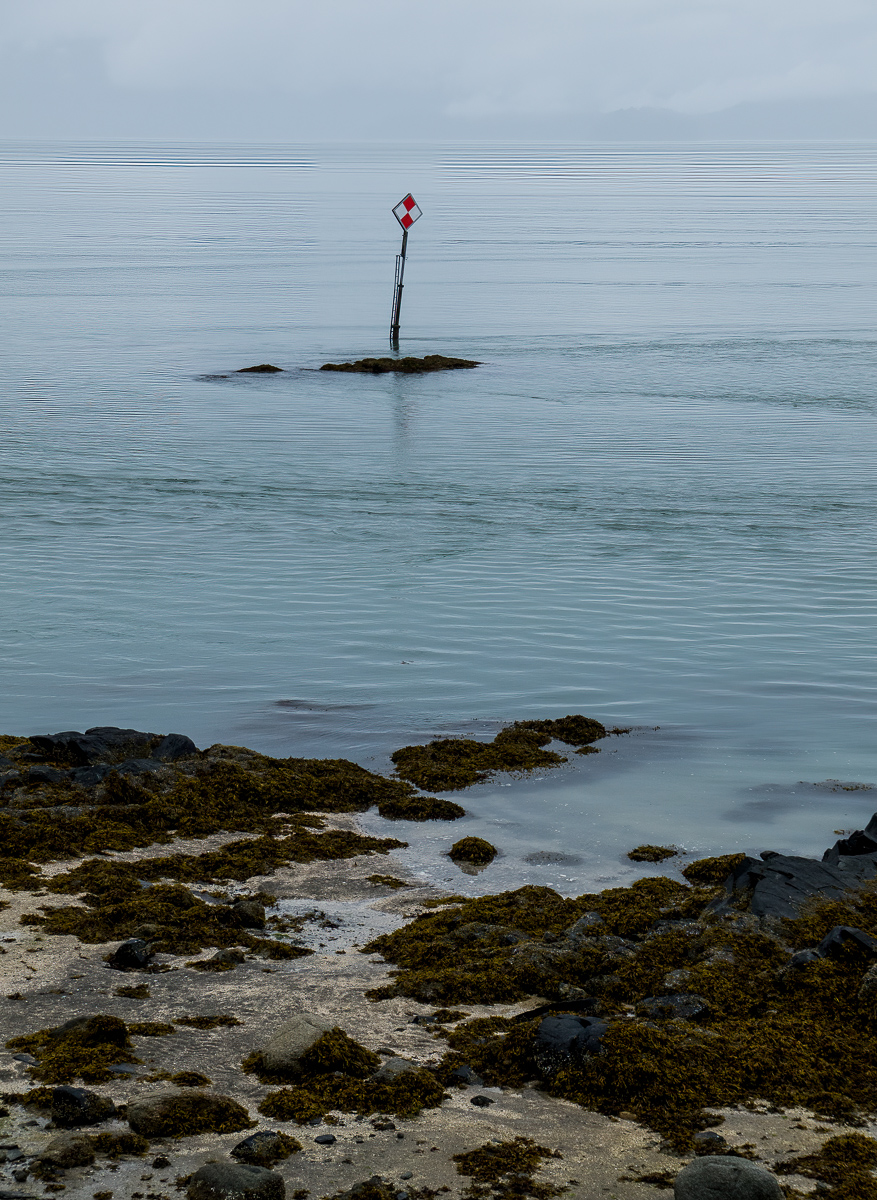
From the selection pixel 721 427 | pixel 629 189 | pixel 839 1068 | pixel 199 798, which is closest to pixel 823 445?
pixel 721 427

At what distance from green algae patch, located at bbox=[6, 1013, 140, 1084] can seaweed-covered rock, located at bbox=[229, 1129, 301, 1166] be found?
2.50 feet

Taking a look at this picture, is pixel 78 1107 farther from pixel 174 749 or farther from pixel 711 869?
pixel 174 749

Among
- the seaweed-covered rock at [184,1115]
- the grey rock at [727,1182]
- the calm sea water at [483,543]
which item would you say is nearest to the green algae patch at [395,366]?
the calm sea water at [483,543]

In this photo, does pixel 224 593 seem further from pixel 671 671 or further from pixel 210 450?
pixel 210 450

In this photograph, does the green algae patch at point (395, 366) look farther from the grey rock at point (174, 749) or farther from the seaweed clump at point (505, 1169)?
the seaweed clump at point (505, 1169)

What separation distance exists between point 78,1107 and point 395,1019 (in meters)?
1.48

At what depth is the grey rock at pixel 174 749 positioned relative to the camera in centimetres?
890

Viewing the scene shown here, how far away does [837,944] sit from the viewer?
19.3 ft

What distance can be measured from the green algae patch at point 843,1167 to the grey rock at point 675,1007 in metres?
0.96

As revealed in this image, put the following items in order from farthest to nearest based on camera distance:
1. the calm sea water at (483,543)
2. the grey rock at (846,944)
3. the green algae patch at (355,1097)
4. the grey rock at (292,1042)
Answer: the calm sea water at (483,543), the grey rock at (846,944), the grey rock at (292,1042), the green algae patch at (355,1097)

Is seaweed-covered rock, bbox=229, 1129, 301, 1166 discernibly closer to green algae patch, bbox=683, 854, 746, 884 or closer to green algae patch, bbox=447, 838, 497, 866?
green algae patch, bbox=447, 838, 497, 866

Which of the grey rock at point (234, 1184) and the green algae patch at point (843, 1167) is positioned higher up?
the grey rock at point (234, 1184)

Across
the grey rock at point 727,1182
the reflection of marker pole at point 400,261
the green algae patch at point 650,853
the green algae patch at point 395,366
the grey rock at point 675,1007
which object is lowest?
the green algae patch at point 650,853

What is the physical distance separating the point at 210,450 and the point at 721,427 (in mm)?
9576
